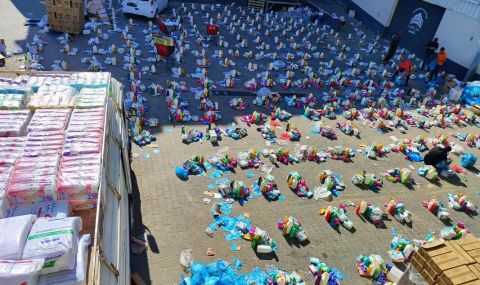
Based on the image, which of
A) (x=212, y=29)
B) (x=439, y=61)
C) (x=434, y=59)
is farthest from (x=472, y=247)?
(x=434, y=59)

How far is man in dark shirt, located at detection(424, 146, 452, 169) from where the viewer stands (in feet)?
30.0

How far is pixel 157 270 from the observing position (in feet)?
19.5

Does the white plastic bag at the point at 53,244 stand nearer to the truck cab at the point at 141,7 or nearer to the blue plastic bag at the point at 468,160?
the blue plastic bag at the point at 468,160

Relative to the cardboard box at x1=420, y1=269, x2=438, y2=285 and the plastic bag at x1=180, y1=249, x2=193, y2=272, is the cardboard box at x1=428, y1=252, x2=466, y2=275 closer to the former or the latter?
the cardboard box at x1=420, y1=269, x2=438, y2=285

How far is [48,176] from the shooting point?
13.5 ft

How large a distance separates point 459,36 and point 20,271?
17.6 meters

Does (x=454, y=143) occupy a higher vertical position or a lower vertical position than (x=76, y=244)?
lower

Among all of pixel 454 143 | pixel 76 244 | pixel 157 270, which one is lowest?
pixel 157 270

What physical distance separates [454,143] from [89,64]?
11.9 metres

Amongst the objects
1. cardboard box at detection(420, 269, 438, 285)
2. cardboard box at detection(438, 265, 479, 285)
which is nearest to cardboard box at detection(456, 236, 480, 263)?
cardboard box at detection(438, 265, 479, 285)

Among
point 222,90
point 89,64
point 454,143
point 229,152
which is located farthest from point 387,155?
point 89,64

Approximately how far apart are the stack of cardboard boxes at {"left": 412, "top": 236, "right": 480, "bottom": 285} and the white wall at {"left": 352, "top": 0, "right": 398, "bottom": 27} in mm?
16533

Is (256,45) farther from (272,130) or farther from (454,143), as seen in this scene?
(454,143)

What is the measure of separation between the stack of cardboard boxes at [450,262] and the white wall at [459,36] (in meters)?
12.5
